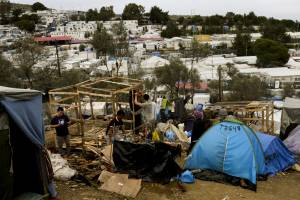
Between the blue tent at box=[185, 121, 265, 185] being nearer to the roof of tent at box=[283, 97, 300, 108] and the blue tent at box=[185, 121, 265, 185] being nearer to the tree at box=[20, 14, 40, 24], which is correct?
the roof of tent at box=[283, 97, 300, 108]

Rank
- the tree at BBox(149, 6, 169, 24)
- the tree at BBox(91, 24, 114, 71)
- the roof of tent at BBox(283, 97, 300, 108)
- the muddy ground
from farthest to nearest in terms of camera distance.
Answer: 1. the tree at BBox(149, 6, 169, 24)
2. the tree at BBox(91, 24, 114, 71)
3. the roof of tent at BBox(283, 97, 300, 108)
4. the muddy ground

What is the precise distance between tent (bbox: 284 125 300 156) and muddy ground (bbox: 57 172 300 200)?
81.4 inches

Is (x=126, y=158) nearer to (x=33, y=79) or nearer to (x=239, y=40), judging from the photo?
(x=33, y=79)

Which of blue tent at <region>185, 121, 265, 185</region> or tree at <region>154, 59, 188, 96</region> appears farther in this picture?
tree at <region>154, 59, 188, 96</region>

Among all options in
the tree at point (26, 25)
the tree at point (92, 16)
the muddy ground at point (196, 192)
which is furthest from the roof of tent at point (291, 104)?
the tree at point (92, 16)

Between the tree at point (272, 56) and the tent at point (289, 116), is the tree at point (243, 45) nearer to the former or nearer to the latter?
the tree at point (272, 56)

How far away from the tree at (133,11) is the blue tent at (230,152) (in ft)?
398

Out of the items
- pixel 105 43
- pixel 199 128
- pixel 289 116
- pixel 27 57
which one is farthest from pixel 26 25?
pixel 199 128

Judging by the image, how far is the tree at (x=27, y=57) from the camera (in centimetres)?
2953

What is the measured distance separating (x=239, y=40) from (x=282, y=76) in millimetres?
30779

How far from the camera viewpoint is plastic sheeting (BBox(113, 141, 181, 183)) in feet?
27.6

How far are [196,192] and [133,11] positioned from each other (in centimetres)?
12640

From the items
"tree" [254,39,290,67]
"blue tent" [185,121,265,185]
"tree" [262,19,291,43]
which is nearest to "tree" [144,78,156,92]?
"blue tent" [185,121,265,185]

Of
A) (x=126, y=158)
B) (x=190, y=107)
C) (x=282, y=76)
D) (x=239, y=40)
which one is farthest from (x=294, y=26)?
(x=126, y=158)
